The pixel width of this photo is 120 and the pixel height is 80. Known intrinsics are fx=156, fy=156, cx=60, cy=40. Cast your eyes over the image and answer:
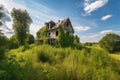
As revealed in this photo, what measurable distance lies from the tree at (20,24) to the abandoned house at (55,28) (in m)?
5.54

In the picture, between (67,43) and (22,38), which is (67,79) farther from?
(22,38)

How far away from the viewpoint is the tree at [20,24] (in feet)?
117

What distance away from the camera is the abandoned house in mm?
31178

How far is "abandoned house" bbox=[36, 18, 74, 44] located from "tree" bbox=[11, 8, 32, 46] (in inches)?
218

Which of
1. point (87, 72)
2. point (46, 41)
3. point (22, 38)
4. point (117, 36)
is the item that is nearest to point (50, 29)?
point (46, 41)

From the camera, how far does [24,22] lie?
36469 mm

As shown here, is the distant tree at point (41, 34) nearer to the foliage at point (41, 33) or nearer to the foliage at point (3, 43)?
the foliage at point (41, 33)

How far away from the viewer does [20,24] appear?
36031 millimetres

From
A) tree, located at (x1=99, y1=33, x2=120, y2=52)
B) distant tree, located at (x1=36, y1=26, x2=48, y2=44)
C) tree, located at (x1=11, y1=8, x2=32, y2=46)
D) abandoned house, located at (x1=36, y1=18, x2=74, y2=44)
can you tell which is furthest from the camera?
tree, located at (x1=99, y1=33, x2=120, y2=52)

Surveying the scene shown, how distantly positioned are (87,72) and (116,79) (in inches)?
40.1

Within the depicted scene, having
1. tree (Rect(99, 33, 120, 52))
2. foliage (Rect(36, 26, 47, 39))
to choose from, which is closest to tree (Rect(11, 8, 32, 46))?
foliage (Rect(36, 26, 47, 39))

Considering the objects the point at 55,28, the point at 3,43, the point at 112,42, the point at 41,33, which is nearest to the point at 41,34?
the point at 41,33

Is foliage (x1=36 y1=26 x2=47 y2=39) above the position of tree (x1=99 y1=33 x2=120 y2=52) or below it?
above

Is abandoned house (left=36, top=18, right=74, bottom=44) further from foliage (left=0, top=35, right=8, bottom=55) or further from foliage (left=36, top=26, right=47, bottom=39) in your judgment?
foliage (left=0, top=35, right=8, bottom=55)
